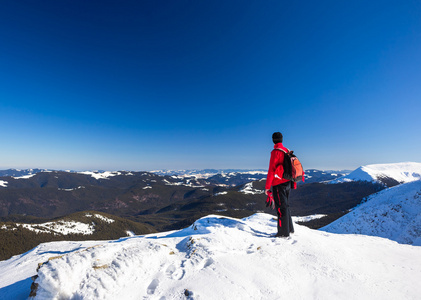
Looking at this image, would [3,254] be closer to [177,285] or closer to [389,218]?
[177,285]

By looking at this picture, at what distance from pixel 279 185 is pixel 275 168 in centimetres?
88

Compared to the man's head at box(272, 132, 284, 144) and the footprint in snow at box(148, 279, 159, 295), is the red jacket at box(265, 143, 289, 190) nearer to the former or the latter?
the man's head at box(272, 132, 284, 144)

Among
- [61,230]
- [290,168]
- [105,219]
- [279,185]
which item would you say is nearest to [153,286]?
[279,185]

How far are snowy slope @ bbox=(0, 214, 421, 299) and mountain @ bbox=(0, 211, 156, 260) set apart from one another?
5610 inches

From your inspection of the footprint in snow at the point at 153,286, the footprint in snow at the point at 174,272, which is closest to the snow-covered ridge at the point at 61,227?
Answer: the footprint in snow at the point at 174,272

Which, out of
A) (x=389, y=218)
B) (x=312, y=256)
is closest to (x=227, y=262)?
(x=312, y=256)

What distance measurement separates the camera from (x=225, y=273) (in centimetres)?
522

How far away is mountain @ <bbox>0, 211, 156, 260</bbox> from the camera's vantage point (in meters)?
108

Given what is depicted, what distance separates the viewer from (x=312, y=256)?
6.28 m

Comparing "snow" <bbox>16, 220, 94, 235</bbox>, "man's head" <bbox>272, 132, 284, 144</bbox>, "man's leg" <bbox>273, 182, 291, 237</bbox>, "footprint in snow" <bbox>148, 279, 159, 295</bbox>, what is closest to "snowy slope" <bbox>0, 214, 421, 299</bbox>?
"footprint in snow" <bbox>148, 279, 159, 295</bbox>

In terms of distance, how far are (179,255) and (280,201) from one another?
16.7 feet

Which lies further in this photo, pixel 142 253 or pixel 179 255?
pixel 179 255

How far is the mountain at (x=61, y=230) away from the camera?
108 m

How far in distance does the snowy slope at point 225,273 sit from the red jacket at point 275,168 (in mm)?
2593
